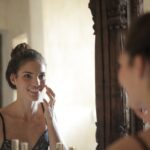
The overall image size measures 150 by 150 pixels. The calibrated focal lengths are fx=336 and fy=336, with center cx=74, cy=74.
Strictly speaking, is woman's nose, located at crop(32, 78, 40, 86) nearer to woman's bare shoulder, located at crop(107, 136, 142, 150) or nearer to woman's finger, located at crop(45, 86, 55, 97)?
woman's finger, located at crop(45, 86, 55, 97)

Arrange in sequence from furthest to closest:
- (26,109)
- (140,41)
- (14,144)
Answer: (26,109) < (14,144) < (140,41)

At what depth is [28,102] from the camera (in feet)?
3.05

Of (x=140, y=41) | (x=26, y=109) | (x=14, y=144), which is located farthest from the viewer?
(x=26, y=109)

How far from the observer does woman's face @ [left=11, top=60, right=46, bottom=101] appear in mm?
887

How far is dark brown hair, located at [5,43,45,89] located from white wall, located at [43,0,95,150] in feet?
0.12

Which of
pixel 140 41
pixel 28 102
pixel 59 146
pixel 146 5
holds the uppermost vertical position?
pixel 146 5

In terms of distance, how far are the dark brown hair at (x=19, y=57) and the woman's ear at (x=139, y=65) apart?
57 cm

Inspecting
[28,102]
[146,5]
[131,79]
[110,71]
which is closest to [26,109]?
[28,102]

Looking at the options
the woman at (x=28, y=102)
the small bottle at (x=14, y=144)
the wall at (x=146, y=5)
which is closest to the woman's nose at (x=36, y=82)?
the woman at (x=28, y=102)

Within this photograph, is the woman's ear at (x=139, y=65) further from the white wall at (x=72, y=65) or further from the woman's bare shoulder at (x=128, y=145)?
the white wall at (x=72, y=65)

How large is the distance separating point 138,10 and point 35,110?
1.31 feet

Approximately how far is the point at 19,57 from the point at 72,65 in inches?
5.7

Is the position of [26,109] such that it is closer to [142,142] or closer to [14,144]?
[14,144]

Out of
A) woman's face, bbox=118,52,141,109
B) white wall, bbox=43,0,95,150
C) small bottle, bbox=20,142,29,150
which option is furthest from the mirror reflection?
woman's face, bbox=118,52,141,109
